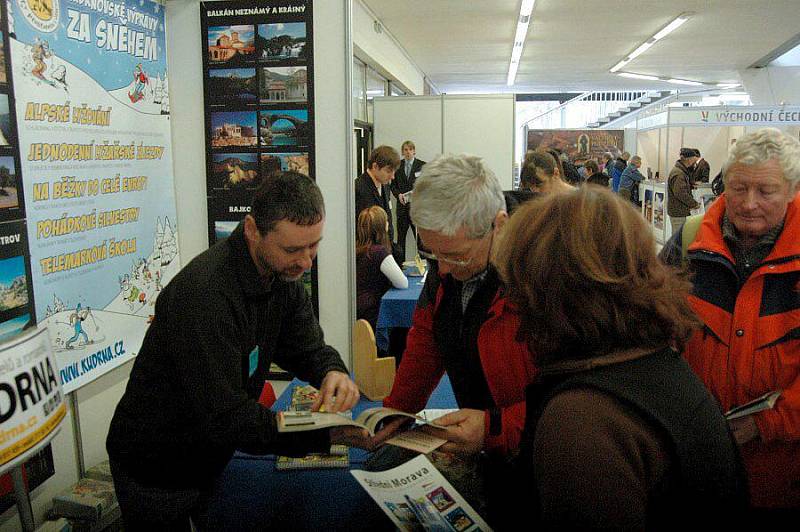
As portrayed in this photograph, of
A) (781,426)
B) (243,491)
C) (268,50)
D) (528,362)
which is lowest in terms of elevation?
(243,491)

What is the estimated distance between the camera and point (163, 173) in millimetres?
3297

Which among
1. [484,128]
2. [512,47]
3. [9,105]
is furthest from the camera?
[512,47]

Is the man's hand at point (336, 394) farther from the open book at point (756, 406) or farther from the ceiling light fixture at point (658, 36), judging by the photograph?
the ceiling light fixture at point (658, 36)

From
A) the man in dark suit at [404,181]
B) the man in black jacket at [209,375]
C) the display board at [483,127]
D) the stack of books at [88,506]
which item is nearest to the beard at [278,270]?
the man in black jacket at [209,375]

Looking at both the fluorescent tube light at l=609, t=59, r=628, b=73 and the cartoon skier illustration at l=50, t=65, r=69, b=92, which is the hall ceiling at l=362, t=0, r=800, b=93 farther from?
the cartoon skier illustration at l=50, t=65, r=69, b=92

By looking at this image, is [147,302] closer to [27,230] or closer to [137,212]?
[137,212]

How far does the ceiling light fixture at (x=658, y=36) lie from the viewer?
8358mm

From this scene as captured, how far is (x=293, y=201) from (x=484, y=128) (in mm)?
6344

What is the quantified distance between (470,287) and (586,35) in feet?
29.8

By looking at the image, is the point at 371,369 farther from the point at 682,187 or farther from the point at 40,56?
the point at 682,187

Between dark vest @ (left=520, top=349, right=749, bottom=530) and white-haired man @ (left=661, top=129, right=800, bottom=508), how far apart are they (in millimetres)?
621

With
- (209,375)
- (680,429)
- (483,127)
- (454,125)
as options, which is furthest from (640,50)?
(680,429)

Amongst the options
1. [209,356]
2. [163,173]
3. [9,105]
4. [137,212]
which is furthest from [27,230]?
[209,356]

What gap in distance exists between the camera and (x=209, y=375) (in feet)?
4.67
